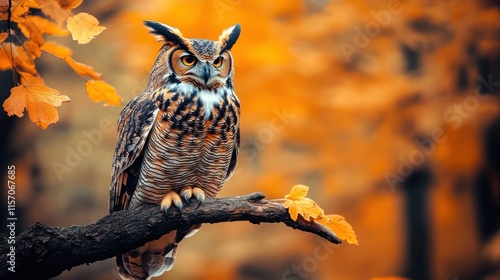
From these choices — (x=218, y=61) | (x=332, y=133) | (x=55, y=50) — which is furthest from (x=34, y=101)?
(x=332, y=133)

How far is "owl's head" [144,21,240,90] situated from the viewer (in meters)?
1.46

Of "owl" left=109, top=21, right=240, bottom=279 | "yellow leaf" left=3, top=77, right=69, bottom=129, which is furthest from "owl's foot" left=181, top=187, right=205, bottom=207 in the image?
"yellow leaf" left=3, top=77, right=69, bottom=129

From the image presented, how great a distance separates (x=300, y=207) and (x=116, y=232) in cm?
53

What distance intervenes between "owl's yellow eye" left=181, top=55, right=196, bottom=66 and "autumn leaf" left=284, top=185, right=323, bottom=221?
1.53 feet

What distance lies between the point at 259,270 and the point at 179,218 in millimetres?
905

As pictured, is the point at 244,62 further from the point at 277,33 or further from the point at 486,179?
the point at 486,179

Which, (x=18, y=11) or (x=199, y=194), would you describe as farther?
(x=199, y=194)

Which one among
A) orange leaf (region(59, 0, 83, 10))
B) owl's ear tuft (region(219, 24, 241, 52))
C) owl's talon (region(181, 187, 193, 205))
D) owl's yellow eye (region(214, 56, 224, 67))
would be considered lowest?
owl's talon (region(181, 187, 193, 205))

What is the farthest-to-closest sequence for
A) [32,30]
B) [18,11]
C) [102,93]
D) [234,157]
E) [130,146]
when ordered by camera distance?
[234,157] < [130,146] < [102,93] < [32,30] < [18,11]

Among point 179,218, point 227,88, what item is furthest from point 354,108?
point 179,218

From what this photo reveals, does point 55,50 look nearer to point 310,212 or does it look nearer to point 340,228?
point 310,212

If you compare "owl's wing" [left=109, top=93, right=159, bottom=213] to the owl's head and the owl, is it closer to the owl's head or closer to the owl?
the owl

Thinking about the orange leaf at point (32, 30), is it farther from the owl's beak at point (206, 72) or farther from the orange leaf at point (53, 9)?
the owl's beak at point (206, 72)

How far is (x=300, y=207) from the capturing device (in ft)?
4.81
